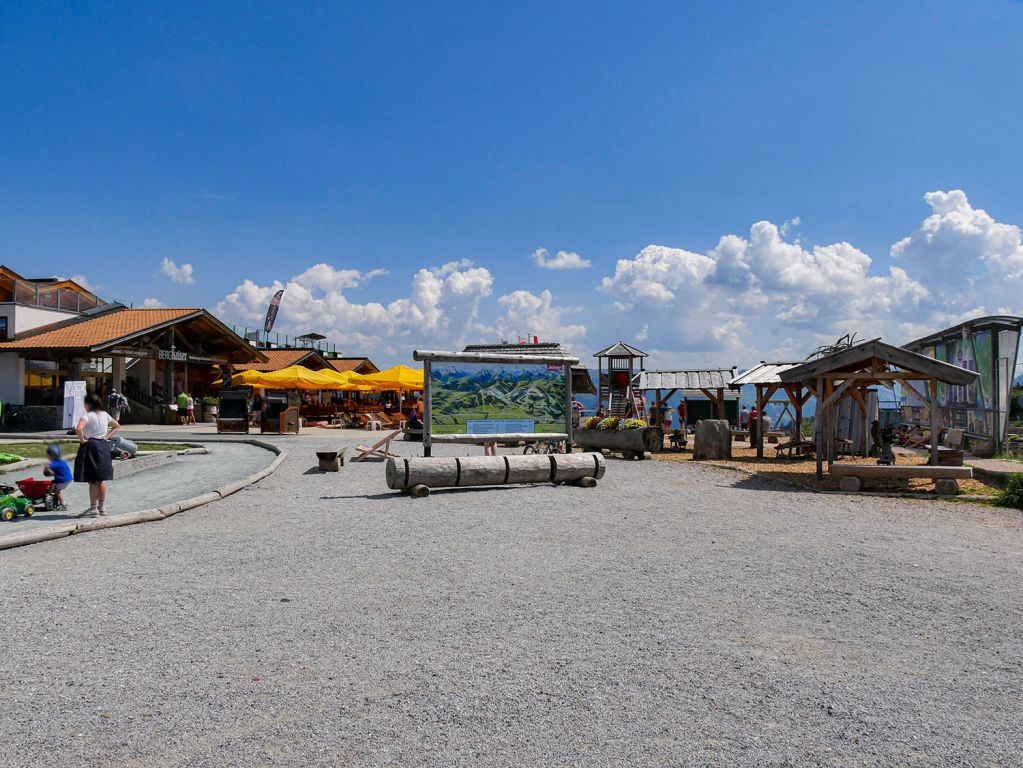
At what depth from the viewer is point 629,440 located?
1873 centimetres

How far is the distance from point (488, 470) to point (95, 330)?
26.2 meters

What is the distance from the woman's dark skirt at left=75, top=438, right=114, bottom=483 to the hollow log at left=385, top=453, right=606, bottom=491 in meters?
3.83

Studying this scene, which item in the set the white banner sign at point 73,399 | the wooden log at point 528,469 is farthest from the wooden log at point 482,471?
the white banner sign at point 73,399

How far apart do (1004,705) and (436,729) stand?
285 centimetres

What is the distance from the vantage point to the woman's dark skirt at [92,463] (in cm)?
879

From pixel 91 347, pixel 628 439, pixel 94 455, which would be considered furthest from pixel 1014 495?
pixel 91 347

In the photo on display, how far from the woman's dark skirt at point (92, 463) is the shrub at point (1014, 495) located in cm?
1235

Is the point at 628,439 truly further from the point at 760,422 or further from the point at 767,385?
the point at 767,385

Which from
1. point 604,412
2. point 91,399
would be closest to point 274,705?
point 91,399

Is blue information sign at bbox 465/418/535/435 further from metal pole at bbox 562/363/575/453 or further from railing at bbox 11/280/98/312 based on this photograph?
railing at bbox 11/280/98/312

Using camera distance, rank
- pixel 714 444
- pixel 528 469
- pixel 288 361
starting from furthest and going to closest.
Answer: pixel 288 361 < pixel 714 444 < pixel 528 469

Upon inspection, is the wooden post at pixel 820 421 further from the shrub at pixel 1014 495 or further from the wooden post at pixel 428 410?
the wooden post at pixel 428 410

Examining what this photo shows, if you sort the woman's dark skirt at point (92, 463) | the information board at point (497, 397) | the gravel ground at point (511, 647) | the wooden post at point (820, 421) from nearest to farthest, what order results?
1. the gravel ground at point (511, 647)
2. the woman's dark skirt at point (92, 463)
3. the information board at point (497, 397)
4. the wooden post at point (820, 421)

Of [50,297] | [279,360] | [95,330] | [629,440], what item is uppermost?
[50,297]
